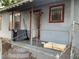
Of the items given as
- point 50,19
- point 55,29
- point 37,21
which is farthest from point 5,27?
point 55,29

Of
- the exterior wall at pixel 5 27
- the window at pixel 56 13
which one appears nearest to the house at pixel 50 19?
the window at pixel 56 13

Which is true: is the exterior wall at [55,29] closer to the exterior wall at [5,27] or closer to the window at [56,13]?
the window at [56,13]

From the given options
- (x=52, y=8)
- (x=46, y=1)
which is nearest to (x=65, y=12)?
(x=52, y=8)

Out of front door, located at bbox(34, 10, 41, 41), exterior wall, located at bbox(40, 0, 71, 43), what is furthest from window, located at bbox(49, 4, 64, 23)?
front door, located at bbox(34, 10, 41, 41)

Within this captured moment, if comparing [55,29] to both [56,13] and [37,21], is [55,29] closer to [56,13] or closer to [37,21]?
[56,13]

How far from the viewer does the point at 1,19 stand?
62.8 ft

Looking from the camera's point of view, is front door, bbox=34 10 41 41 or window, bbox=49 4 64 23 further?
front door, bbox=34 10 41 41

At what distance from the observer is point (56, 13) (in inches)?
416

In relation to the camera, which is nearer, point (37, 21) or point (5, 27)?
point (37, 21)

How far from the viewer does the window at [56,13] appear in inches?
398

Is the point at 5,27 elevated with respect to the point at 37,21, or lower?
lower

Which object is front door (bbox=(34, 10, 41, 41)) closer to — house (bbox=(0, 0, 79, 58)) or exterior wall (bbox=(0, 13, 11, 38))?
house (bbox=(0, 0, 79, 58))

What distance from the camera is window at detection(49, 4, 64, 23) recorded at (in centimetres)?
1012

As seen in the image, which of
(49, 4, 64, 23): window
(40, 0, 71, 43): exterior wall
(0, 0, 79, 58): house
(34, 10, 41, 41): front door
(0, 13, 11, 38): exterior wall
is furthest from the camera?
(0, 13, 11, 38): exterior wall
